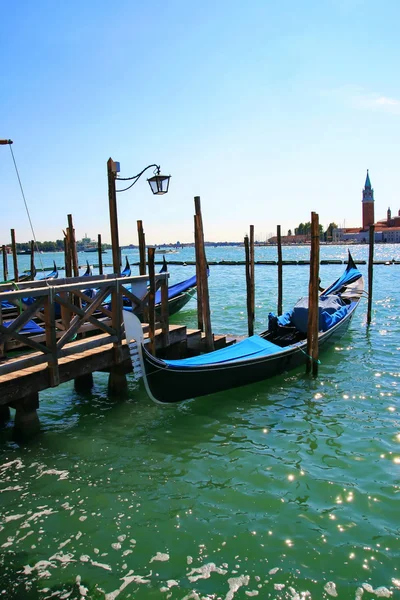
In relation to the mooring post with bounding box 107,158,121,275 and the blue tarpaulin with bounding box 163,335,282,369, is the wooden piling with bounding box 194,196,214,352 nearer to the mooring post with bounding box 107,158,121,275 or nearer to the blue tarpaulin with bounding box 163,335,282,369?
the blue tarpaulin with bounding box 163,335,282,369

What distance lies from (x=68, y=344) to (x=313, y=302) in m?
3.46

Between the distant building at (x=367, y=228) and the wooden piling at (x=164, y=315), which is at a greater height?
the distant building at (x=367, y=228)

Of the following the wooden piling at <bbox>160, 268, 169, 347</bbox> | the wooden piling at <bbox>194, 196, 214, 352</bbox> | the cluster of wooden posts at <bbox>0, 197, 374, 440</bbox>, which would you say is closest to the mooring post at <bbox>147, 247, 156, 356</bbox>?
the cluster of wooden posts at <bbox>0, 197, 374, 440</bbox>

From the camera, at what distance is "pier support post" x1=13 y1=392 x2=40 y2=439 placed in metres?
4.73

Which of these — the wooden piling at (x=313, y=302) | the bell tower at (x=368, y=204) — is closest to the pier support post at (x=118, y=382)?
the wooden piling at (x=313, y=302)

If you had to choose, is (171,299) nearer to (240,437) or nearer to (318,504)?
(240,437)

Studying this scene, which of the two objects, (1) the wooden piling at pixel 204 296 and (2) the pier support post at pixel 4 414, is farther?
(1) the wooden piling at pixel 204 296

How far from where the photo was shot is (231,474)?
13.5ft

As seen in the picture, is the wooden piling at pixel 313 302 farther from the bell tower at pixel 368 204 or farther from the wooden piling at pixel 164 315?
the bell tower at pixel 368 204

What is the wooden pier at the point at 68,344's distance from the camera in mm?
4512

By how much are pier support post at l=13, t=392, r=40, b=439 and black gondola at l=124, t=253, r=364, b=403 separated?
110 centimetres

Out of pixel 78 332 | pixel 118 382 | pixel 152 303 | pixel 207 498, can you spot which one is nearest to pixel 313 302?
pixel 152 303

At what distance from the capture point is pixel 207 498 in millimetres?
3738

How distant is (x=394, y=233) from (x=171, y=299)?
99.7 m
